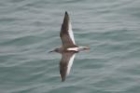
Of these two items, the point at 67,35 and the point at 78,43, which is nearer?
the point at 67,35

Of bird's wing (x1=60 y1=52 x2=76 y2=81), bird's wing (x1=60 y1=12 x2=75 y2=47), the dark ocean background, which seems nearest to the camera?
bird's wing (x1=60 y1=52 x2=76 y2=81)

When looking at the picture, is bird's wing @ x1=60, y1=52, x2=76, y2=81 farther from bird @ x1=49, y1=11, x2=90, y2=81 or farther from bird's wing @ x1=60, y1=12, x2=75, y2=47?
bird's wing @ x1=60, y1=12, x2=75, y2=47

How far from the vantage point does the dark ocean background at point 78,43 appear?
17.9 metres

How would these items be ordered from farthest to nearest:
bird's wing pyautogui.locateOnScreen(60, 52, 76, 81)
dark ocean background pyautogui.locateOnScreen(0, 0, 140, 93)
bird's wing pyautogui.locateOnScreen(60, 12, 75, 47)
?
dark ocean background pyautogui.locateOnScreen(0, 0, 140, 93) < bird's wing pyautogui.locateOnScreen(60, 12, 75, 47) < bird's wing pyautogui.locateOnScreen(60, 52, 76, 81)

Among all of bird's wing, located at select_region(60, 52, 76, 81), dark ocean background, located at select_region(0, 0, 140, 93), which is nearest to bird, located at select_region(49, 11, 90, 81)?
bird's wing, located at select_region(60, 52, 76, 81)

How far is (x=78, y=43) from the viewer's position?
67.2 ft

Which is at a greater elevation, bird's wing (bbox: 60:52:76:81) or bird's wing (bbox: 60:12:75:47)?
bird's wing (bbox: 60:12:75:47)

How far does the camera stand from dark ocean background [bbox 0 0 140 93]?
1794cm

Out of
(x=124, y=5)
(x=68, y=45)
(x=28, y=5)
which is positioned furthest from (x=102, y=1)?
(x=68, y=45)

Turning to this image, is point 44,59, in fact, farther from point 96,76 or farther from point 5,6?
point 5,6

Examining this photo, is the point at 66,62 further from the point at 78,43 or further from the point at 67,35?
the point at 78,43

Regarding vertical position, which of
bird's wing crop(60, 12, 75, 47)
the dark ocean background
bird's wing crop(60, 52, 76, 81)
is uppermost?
bird's wing crop(60, 12, 75, 47)

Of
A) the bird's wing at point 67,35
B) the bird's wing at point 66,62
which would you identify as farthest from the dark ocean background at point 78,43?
the bird's wing at point 67,35

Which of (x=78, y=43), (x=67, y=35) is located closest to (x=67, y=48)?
(x=67, y=35)
